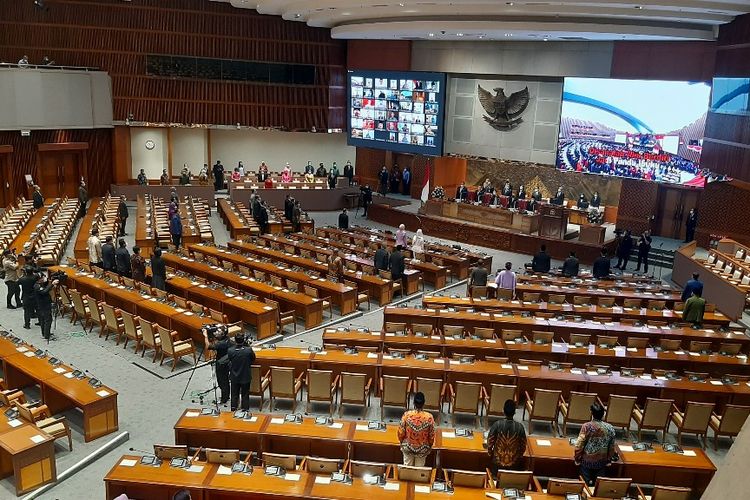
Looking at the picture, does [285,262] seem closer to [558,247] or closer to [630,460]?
[558,247]

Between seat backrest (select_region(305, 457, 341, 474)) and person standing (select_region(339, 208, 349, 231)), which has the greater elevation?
person standing (select_region(339, 208, 349, 231))

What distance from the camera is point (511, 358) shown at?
33.7ft

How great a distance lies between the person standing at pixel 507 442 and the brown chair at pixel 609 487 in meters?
0.75

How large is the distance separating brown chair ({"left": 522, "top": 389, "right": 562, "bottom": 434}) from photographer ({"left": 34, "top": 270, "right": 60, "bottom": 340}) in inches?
340

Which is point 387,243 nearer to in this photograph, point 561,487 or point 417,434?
point 417,434

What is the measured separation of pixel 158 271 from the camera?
13.4 meters

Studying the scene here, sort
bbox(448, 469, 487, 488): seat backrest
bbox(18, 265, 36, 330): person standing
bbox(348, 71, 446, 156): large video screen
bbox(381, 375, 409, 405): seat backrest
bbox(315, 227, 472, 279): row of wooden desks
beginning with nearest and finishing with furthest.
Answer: bbox(448, 469, 487, 488): seat backrest, bbox(381, 375, 409, 405): seat backrest, bbox(18, 265, 36, 330): person standing, bbox(315, 227, 472, 279): row of wooden desks, bbox(348, 71, 446, 156): large video screen

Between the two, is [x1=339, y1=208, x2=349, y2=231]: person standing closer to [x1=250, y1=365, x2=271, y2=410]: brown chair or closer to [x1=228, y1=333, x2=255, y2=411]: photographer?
[x1=250, y1=365, x2=271, y2=410]: brown chair

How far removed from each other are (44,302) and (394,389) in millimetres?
6906

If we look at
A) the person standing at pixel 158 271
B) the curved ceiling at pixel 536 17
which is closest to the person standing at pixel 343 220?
the curved ceiling at pixel 536 17

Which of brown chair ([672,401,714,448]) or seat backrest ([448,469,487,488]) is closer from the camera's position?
seat backrest ([448,469,487,488])

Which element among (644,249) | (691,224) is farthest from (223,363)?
(691,224)

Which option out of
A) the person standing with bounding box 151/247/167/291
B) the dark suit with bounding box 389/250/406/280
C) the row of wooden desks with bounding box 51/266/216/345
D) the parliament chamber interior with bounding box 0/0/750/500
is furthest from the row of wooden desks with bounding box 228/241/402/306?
the row of wooden desks with bounding box 51/266/216/345

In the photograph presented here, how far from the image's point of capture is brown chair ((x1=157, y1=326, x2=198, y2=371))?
10516 mm
